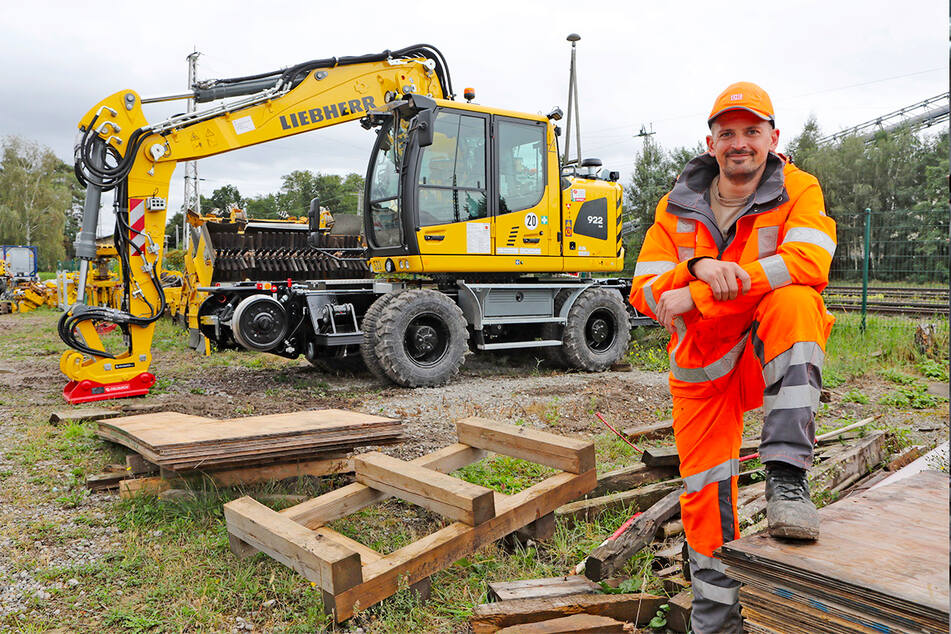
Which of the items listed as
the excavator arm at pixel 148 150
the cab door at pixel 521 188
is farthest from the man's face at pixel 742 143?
the excavator arm at pixel 148 150

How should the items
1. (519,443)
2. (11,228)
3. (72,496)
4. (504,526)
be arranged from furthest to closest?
(11,228) → (72,496) → (519,443) → (504,526)

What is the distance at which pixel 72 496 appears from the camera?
3.89 m

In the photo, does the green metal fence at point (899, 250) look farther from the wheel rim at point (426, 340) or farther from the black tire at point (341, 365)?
the black tire at point (341, 365)

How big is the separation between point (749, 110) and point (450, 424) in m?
3.87

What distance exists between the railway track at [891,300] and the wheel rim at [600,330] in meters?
5.07

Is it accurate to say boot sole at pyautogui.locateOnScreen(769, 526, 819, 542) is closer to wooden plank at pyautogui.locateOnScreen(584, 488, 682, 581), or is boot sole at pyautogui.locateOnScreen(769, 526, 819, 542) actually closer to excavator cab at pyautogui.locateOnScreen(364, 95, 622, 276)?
wooden plank at pyautogui.locateOnScreen(584, 488, 682, 581)

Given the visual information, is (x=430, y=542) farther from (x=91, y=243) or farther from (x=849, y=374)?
(x=849, y=374)

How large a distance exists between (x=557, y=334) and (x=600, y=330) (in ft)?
2.29

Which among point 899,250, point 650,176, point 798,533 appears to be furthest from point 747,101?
point 650,176

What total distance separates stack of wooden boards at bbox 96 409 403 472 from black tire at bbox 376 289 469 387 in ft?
9.41

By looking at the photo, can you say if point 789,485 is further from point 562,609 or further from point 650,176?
point 650,176

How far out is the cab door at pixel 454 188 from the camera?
294 inches

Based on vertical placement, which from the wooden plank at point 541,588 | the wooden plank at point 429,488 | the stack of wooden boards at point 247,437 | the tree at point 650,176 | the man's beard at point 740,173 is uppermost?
the tree at point 650,176

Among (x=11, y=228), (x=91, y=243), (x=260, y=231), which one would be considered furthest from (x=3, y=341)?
(x=11, y=228)
